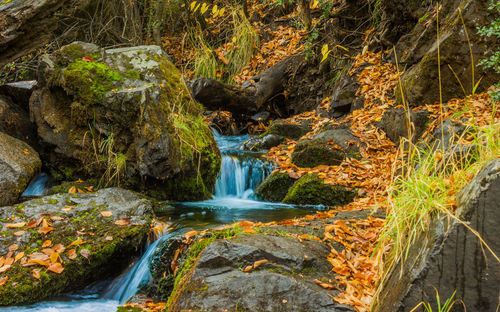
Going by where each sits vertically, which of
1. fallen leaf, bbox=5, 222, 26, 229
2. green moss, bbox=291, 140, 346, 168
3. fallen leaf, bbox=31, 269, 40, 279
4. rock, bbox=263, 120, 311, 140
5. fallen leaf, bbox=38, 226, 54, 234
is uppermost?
rock, bbox=263, 120, 311, 140

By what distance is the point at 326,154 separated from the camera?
18.7ft

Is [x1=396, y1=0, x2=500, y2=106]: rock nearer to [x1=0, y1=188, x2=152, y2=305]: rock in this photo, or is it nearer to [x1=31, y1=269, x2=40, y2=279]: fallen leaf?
[x1=0, y1=188, x2=152, y2=305]: rock

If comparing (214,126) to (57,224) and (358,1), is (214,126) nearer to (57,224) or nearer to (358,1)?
(358,1)

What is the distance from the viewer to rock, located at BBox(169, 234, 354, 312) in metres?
2.18

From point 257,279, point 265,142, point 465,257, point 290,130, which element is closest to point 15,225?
point 257,279

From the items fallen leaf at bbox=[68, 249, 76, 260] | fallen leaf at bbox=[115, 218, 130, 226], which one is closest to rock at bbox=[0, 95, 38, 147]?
fallen leaf at bbox=[115, 218, 130, 226]

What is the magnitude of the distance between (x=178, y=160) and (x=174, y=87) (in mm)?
1356

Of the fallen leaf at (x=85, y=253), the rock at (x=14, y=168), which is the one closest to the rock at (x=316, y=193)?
the fallen leaf at (x=85, y=253)

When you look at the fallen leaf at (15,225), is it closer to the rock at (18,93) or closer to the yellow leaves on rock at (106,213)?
the yellow leaves on rock at (106,213)

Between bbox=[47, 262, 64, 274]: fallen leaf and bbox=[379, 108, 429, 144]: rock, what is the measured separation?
4.40 m

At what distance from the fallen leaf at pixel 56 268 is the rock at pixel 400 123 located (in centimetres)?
440

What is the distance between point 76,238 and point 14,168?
6.34 ft

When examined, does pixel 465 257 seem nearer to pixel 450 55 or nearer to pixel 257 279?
pixel 257 279

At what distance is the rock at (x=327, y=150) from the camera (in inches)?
221
